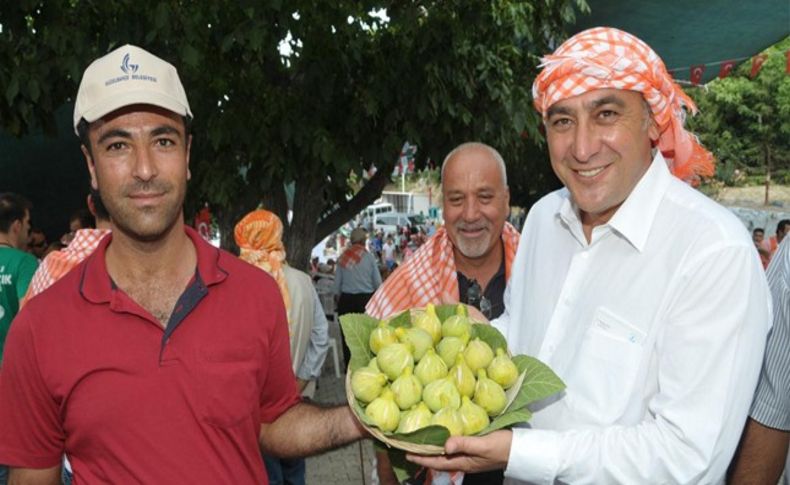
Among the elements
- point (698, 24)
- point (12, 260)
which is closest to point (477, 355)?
point (12, 260)

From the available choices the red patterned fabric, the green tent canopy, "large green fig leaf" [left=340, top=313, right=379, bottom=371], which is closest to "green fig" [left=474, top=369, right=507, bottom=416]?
"large green fig leaf" [left=340, top=313, right=379, bottom=371]

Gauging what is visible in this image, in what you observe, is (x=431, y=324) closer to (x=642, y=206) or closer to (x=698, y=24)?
(x=642, y=206)

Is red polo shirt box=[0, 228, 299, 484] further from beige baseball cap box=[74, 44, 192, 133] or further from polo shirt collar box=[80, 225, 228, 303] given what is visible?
beige baseball cap box=[74, 44, 192, 133]

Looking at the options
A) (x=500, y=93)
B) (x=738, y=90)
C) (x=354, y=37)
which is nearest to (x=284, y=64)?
(x=354, y=37)

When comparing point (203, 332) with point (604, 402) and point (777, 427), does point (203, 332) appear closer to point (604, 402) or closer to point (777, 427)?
point (604, 402)

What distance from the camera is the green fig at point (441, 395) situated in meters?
2.15

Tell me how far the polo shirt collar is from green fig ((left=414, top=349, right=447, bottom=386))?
0.65 m

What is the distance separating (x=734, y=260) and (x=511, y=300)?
3.48 ft

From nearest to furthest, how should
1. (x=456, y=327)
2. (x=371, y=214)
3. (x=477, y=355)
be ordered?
(x=477, y=355), (x=456, y=327), (x=371, y=214)

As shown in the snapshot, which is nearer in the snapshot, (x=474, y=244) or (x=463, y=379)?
(x=463, y=379)

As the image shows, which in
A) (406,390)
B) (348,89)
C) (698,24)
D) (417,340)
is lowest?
(406,390)

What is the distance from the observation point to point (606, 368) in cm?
225

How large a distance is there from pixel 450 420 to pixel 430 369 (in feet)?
0.59

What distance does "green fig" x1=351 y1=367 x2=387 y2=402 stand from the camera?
A: 222 centimetres
